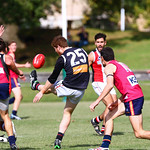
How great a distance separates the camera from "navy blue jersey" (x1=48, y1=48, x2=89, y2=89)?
29.0 ft

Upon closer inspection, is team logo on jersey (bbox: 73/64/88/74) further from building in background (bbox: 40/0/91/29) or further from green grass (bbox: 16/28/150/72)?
building in background (bbox: 40/0/91/29)

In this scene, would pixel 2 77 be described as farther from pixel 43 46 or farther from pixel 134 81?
pixel 43 46

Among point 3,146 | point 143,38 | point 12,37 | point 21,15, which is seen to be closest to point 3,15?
point 21,15

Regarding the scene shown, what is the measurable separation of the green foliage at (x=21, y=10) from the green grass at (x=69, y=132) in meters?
17.8

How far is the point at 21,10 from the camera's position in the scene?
34.3 metres

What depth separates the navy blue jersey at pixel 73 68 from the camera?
348 inches

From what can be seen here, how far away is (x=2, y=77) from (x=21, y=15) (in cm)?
2713

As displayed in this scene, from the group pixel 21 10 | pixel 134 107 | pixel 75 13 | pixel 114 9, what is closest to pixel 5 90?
pixel 134 107

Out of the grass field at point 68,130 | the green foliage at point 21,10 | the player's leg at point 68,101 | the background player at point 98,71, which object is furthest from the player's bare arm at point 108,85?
the green foliage at point 21,10

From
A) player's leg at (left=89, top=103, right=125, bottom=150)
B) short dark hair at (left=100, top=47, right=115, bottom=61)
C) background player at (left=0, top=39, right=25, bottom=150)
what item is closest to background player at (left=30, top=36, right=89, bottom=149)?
background player at (left=0, top=39, right=25, bottom=150)

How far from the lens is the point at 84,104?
1897 cm

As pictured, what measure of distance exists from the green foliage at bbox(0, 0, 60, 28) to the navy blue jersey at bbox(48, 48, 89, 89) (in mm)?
25563

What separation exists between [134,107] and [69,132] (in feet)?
12.4

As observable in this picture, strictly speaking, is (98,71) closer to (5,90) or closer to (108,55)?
(108,55)
